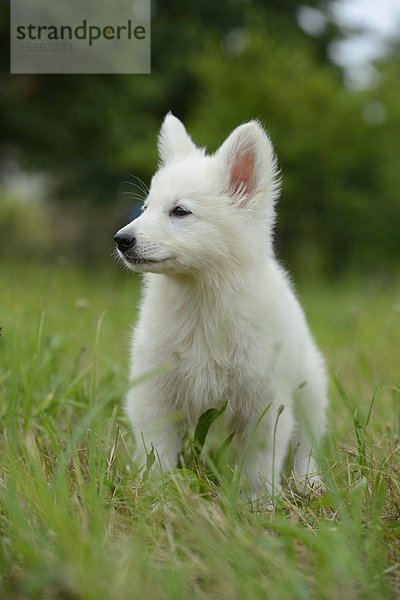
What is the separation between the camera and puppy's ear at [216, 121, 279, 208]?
3078 millimetres

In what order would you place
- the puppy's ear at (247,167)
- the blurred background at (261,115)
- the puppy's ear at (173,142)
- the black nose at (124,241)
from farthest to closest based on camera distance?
the blurred background at (261,115) → the puppy's ear at (173,142) → the puppy's ear at (247,167) → the black nose at (124,241)

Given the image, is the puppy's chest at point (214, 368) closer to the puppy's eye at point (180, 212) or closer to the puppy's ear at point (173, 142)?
the puppy's eye at point (180, 212)

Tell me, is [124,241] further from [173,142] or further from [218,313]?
[173,142]

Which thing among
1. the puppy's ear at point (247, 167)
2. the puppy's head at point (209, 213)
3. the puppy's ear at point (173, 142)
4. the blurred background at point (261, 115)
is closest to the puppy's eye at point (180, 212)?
the puppy's head at point (209, 213)

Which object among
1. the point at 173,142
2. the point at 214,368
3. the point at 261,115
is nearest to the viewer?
the point at 214,368

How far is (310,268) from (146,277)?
47.6ft

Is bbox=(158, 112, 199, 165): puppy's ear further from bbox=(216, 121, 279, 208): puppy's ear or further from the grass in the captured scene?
the grass

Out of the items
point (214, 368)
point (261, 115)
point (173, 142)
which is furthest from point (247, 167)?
point (261, 115)

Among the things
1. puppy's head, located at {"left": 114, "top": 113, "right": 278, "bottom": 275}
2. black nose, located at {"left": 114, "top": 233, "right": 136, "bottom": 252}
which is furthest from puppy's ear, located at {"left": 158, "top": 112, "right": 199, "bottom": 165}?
black nose, located at {"left": 114, "top": 233, "right": 136, "bottom": 252}

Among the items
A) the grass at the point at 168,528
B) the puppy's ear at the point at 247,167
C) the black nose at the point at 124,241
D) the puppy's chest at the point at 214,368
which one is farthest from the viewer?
the puppy's ear at the point at 247,167

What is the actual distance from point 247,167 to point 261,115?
36.7 feet

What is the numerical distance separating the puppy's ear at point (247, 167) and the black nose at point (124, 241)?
1.89 feet

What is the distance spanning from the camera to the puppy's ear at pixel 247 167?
10.1 ft

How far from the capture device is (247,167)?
316 centimetres
